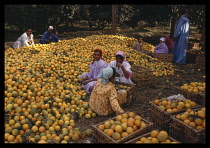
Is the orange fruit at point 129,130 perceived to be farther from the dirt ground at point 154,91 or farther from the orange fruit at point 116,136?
the dirt ground at point 154,91

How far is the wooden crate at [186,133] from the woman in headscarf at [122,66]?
7.18 ft

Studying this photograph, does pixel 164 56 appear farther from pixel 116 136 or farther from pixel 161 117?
pixel 116 136

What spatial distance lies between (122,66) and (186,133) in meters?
2.58

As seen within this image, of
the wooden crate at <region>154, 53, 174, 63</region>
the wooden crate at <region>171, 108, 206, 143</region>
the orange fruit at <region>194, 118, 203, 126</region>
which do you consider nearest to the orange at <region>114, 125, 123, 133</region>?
the wooden crate at <region>171, 108, 206, 143</region>

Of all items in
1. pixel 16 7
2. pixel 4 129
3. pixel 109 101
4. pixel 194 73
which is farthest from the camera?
pixel 16 7

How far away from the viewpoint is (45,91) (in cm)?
525

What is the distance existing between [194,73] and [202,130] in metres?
6.36

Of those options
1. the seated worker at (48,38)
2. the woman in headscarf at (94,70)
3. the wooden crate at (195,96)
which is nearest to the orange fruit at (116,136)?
the wooden crate at (195,96)

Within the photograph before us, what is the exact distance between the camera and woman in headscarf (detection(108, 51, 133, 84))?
18.0 feet

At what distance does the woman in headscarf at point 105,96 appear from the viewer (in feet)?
13.8

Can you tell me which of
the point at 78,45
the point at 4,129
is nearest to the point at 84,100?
the point at 4,129

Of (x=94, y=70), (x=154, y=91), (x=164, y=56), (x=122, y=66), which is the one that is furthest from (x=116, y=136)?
(x=164, y=56)

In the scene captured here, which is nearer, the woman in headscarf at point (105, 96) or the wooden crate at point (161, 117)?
the wooden crate at point (161, 117)

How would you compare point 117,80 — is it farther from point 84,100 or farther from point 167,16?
point 167,16
